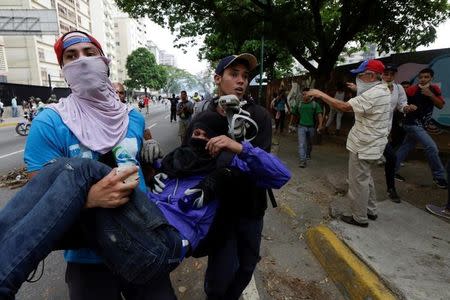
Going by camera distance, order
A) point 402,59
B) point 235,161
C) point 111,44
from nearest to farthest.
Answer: point 235,161 → point 402,59 → point 111,44

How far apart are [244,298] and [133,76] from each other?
209 feet

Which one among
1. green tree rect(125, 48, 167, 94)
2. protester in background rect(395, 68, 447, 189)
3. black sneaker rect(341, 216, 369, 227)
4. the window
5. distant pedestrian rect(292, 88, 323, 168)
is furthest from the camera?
green tree rect(125, 48, 167, 94)

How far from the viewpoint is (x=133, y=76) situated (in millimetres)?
60781

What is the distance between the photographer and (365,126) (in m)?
3.33

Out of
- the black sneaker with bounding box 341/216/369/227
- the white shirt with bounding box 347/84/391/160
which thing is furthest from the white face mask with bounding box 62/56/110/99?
the black sneaker with bounding box 341/216/369/227

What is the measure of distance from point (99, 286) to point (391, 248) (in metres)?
2.92

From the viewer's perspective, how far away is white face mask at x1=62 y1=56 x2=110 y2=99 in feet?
4.88

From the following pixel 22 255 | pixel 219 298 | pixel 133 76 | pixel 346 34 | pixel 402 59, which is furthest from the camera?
pixel 133 76

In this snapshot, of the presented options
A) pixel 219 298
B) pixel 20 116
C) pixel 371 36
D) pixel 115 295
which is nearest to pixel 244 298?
pixel 219 298

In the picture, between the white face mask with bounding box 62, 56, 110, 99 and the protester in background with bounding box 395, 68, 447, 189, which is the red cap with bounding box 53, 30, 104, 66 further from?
the protester in background with bounding box 395, 68, 447, 189

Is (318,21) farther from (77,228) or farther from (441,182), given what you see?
(77,228)

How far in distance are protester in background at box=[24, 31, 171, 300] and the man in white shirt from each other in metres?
→ 2.11

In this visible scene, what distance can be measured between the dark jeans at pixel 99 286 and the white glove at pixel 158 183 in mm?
459

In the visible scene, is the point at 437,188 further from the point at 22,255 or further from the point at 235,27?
the point at 235,27
